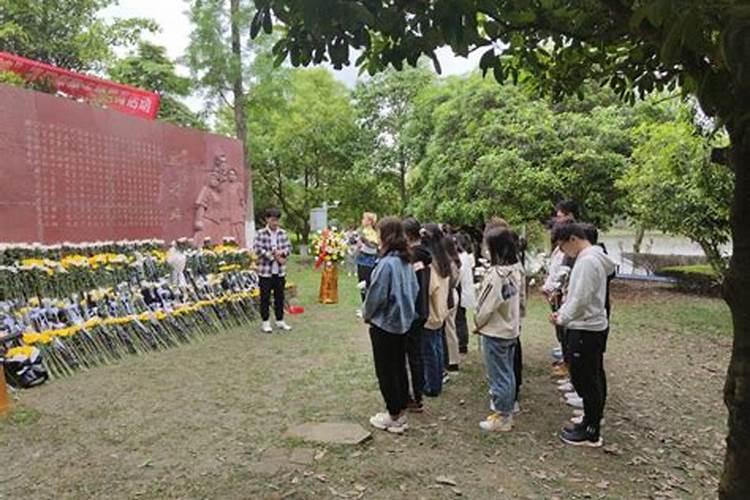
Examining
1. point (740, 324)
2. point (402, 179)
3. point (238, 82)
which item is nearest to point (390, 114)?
point (402, 179)

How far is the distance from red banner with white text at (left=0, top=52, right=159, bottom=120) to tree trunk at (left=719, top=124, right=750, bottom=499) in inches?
302

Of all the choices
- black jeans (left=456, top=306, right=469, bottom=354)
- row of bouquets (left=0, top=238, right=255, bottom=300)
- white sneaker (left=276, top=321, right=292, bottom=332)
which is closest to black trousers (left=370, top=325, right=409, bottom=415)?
black jeans (left=456, top=306, right=469, bottom=354)

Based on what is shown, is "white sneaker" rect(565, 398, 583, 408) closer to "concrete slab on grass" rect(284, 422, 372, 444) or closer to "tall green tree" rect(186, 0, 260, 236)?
"concrete slab on grass" rect(284, 422, 372, 444)

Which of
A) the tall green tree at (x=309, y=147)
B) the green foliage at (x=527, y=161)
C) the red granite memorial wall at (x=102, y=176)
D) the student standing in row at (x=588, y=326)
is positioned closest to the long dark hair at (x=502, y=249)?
the student standing in row at (x=588, y=326)

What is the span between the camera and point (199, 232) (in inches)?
319

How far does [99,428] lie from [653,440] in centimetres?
370

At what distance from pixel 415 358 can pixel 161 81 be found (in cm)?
1549

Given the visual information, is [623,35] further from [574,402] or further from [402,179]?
[402,179]

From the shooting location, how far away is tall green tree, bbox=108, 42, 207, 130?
16.3 metres

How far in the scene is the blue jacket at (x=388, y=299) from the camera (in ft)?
12.0

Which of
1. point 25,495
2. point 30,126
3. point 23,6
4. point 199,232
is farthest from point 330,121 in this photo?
point 25,495

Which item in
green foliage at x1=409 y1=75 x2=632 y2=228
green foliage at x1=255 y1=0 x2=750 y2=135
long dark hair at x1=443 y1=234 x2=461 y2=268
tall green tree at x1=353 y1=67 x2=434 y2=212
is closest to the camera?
green foliage at x1=255 y1=0 x2=750 y2=135

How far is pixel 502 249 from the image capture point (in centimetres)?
377

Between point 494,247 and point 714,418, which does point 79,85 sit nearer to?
point 494,247
